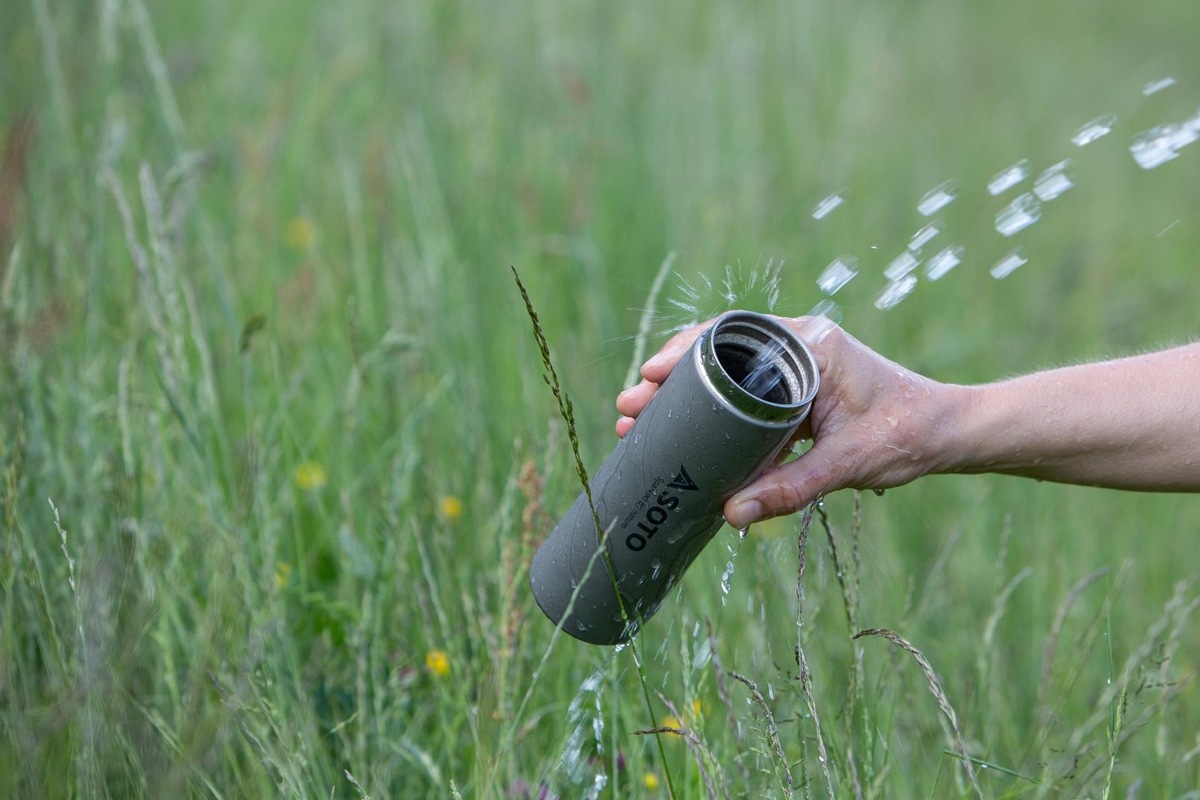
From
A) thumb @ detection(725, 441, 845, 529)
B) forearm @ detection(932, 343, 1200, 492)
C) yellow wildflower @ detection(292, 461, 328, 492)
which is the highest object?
thumb @ detection(725, 441, 845, 529)

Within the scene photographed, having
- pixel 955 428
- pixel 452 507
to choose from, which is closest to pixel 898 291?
pixel 955 428

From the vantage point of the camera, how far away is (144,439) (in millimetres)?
2258

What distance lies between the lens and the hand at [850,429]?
1.38 m

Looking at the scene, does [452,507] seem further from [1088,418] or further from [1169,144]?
[1169,144]

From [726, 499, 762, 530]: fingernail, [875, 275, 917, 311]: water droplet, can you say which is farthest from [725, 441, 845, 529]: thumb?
[875, 275, 917, 311]: water droplet

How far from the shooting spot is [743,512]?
4.49 feet

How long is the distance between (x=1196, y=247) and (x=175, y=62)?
4.33 metres

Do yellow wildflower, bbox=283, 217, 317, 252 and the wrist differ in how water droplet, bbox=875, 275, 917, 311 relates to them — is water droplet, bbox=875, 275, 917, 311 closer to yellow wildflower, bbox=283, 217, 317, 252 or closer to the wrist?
the wrist

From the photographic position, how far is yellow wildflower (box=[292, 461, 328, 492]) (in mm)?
2330

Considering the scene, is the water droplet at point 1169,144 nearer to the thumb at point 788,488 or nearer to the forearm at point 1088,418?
the forearm at point 1088,418

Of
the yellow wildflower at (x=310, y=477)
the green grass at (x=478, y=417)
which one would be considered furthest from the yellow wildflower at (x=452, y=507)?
the yellow wildflower at (x=310, y=477)

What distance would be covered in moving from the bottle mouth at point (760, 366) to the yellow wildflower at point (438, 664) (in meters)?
0.80

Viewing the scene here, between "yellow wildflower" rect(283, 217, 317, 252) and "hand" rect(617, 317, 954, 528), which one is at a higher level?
"hand" rect(617, 317, 954, 528)

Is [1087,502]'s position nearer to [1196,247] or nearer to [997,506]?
[997,506]
